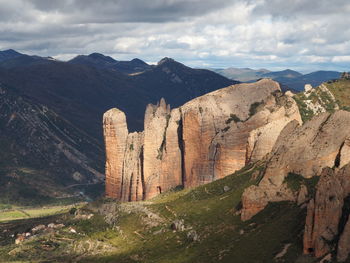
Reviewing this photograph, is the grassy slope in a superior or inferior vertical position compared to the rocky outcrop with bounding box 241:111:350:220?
inferior

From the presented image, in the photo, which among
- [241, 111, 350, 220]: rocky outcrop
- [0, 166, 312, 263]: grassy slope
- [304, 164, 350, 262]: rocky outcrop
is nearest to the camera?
[304, 164, 350, 262]: rocky outcrop

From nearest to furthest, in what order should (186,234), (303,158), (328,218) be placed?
1. (328,218)
2. (303,158)
3. (186,234)

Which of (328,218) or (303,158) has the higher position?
(303,158)

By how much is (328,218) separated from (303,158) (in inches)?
1312

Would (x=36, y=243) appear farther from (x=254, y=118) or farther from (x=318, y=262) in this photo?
(x=318, y=262)

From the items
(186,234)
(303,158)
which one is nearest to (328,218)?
(303,158)

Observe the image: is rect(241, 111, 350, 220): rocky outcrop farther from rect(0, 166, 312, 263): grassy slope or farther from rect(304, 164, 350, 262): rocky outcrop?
rect(304, 164, 350, 262): rocky outcrop

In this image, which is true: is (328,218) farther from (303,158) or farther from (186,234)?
(186,234)

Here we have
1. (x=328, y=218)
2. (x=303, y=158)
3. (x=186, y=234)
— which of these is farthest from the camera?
(x=186, y=234)

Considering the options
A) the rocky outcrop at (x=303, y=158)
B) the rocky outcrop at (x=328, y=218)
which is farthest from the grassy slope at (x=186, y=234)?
the rocky outcrop at (x=328, y=218)

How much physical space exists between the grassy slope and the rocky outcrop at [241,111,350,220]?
322 centimetres

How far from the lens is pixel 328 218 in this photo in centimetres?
9212

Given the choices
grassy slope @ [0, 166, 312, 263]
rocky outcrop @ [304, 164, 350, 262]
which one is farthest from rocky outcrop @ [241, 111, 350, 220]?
rocky outcrop @ [304, 164, 350, 262]

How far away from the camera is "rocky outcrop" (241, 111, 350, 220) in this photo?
12069 cm
